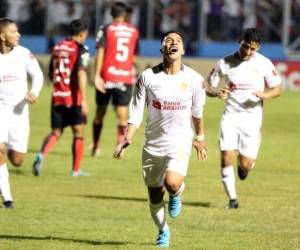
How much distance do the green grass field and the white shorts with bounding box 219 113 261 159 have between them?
749 millimetres

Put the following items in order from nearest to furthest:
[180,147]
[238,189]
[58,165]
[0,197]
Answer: [180,147], [0,197], [238,189], [58,165]

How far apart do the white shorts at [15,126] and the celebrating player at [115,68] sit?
6058 millimetres

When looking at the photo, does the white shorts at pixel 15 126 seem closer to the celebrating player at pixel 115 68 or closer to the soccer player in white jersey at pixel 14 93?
the soccer player in white jersey at pixel 14 93

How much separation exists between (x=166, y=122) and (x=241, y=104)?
356 cm


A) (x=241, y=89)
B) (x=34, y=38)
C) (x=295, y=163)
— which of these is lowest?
(x=34, y=38)

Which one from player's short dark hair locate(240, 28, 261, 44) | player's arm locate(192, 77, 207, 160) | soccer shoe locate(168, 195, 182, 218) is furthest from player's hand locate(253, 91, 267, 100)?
player's arm locate(192, 77, 207, 160)

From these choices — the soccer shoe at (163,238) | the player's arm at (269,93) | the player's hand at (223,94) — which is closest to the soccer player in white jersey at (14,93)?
the player's hand at (223,94)

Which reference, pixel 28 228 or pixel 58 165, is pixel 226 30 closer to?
pixel 58 165

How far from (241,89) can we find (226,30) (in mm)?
28627

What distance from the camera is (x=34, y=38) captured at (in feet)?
144

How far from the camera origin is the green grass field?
11648 millimetres

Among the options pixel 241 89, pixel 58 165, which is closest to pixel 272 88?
pixel 241 89

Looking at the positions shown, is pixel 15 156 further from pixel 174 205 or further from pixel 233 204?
pixel 174 205

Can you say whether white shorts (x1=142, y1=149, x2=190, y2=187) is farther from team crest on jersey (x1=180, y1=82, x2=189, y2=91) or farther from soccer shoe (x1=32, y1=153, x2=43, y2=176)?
soccer shoe (x1=32, y1=153, x2=43, y2=176)
